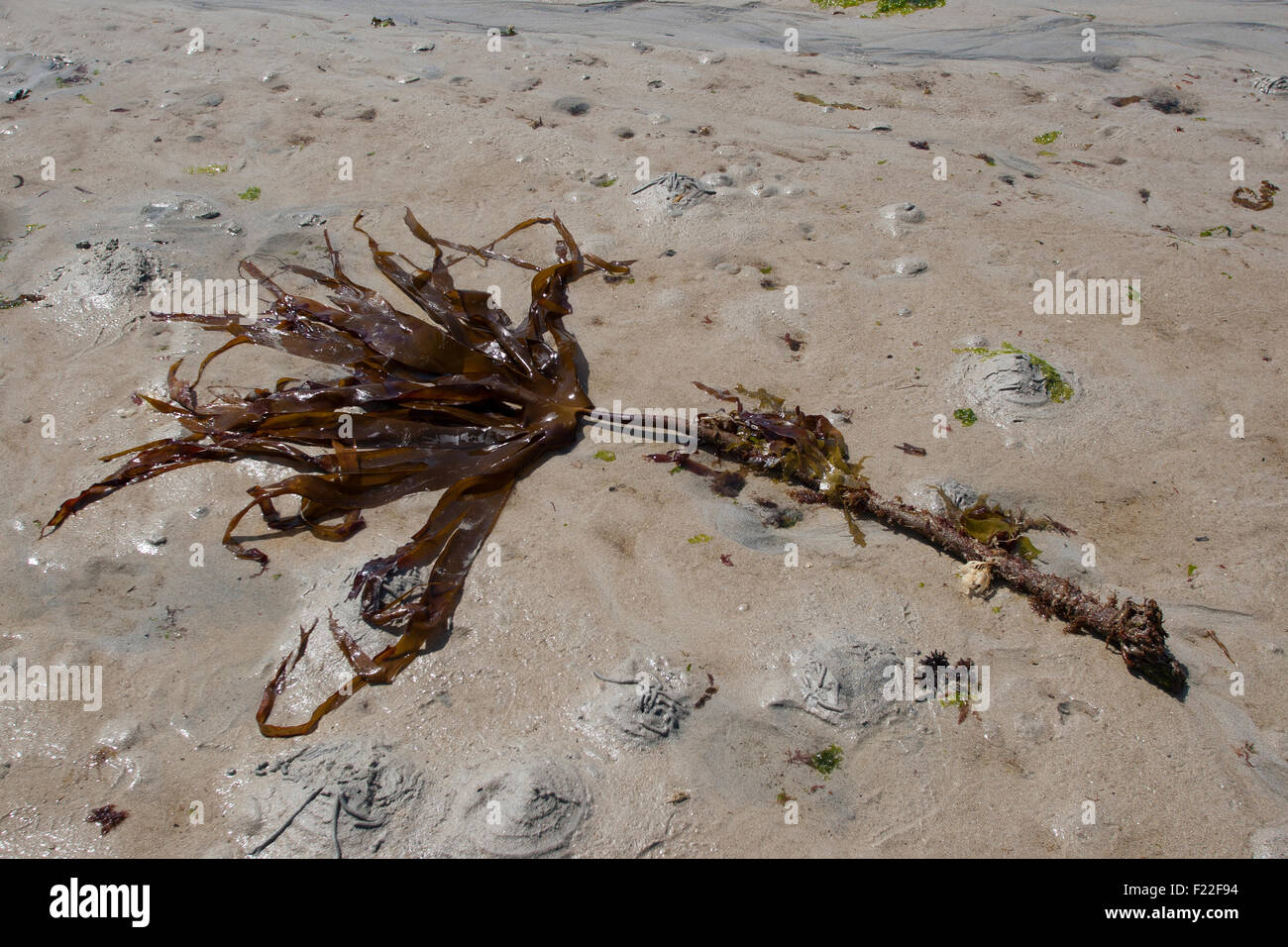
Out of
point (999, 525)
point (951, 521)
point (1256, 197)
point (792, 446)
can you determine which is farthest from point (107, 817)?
point (1256, 197)

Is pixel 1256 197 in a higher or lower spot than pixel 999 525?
higher

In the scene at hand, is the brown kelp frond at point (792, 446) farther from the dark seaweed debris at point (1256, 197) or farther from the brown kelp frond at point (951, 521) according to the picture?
the dark seaweed debris at point (1256, 197)

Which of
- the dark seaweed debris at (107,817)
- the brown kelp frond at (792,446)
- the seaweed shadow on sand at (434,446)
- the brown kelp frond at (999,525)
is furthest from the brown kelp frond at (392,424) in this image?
the brown kelp frond at (999,525)

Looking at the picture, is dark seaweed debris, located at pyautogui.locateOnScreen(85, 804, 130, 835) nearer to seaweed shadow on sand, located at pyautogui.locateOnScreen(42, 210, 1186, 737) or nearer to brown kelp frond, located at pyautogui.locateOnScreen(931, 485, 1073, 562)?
seaweed shadow on sand, located at pyautogui.locateOnScreen(42, 210, 1186, 737)

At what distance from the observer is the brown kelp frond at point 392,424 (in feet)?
9.35

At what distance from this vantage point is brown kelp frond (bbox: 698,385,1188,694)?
8.54 ft

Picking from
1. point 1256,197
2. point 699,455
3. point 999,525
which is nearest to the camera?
point 999,525

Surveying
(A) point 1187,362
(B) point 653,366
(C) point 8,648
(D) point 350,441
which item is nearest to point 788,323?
(B) point 653,366

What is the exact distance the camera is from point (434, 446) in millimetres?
3359

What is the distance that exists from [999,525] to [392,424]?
236 cm

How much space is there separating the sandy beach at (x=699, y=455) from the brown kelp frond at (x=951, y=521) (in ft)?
0.25

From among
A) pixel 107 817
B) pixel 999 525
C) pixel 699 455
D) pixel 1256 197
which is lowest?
pixel 107 817

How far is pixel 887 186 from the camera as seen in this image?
4863 mm

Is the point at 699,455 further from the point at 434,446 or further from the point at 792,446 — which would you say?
the point at 434,446
